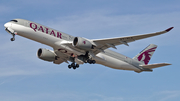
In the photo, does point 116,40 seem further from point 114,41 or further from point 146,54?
point 146,54

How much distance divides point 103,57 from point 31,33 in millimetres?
11049

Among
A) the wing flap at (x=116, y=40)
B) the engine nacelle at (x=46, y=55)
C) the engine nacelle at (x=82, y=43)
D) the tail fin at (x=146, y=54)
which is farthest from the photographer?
the tail fin at (x=146, y=54)

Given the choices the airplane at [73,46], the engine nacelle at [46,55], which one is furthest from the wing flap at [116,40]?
the engine nacelle at [46,55]

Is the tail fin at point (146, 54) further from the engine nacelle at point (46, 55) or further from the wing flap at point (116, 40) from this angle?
the engine nacelle at point (46, 55)

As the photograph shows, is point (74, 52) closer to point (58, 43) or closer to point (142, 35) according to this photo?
point (58, 43)

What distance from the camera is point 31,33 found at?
37.3 meters

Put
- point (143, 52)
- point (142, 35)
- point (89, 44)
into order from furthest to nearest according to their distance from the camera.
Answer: point (143, 52) → point (89, 44) → point (142, 35)

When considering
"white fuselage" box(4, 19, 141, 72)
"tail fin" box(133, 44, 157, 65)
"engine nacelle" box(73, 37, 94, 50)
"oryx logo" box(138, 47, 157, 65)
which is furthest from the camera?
"oryx logo" box(138, 47, 157, 65)

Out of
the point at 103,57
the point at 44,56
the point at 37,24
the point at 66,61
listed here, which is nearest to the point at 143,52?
the point at 103,57

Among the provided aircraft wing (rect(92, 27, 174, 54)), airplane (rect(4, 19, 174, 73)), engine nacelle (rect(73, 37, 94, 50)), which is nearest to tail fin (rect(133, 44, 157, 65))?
airplane (rect(4, 19, 174, 73))

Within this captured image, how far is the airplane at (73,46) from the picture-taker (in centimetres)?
3725

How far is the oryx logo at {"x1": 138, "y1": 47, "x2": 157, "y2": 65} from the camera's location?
49.0 metres

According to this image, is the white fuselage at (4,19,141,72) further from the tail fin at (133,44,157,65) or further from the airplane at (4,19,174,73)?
the tail fin at (133,44,157,65)

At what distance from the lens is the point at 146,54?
50062 mm
